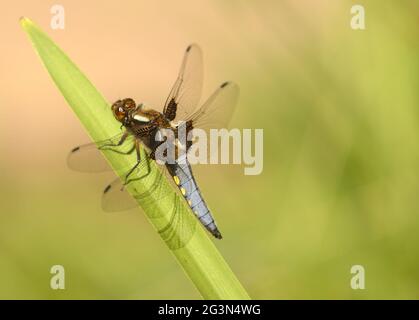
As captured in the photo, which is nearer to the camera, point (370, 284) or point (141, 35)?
point (370, 284)

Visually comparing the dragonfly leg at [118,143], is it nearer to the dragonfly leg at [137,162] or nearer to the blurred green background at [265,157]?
the dragonfly leg at [137,162]

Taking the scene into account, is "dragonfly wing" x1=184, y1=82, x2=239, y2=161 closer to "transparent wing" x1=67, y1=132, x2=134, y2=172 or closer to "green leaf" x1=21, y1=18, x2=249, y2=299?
"transparent wing" x1=67, y1=132, x2=134, y2=172

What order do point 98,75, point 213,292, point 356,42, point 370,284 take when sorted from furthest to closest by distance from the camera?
point 98,75 → point 356,42 → point 370,284 → point 213,292

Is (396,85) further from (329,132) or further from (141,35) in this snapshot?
(141,35)

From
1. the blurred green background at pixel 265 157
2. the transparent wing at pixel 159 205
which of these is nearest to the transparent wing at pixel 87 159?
the transparent wing at pixel 159 205

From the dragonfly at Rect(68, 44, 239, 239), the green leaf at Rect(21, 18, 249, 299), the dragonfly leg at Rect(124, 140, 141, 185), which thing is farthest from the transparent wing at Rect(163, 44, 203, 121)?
the green leaf at Rect(21, 18, 249, 299)

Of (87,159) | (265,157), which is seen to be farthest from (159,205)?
(265,157)
